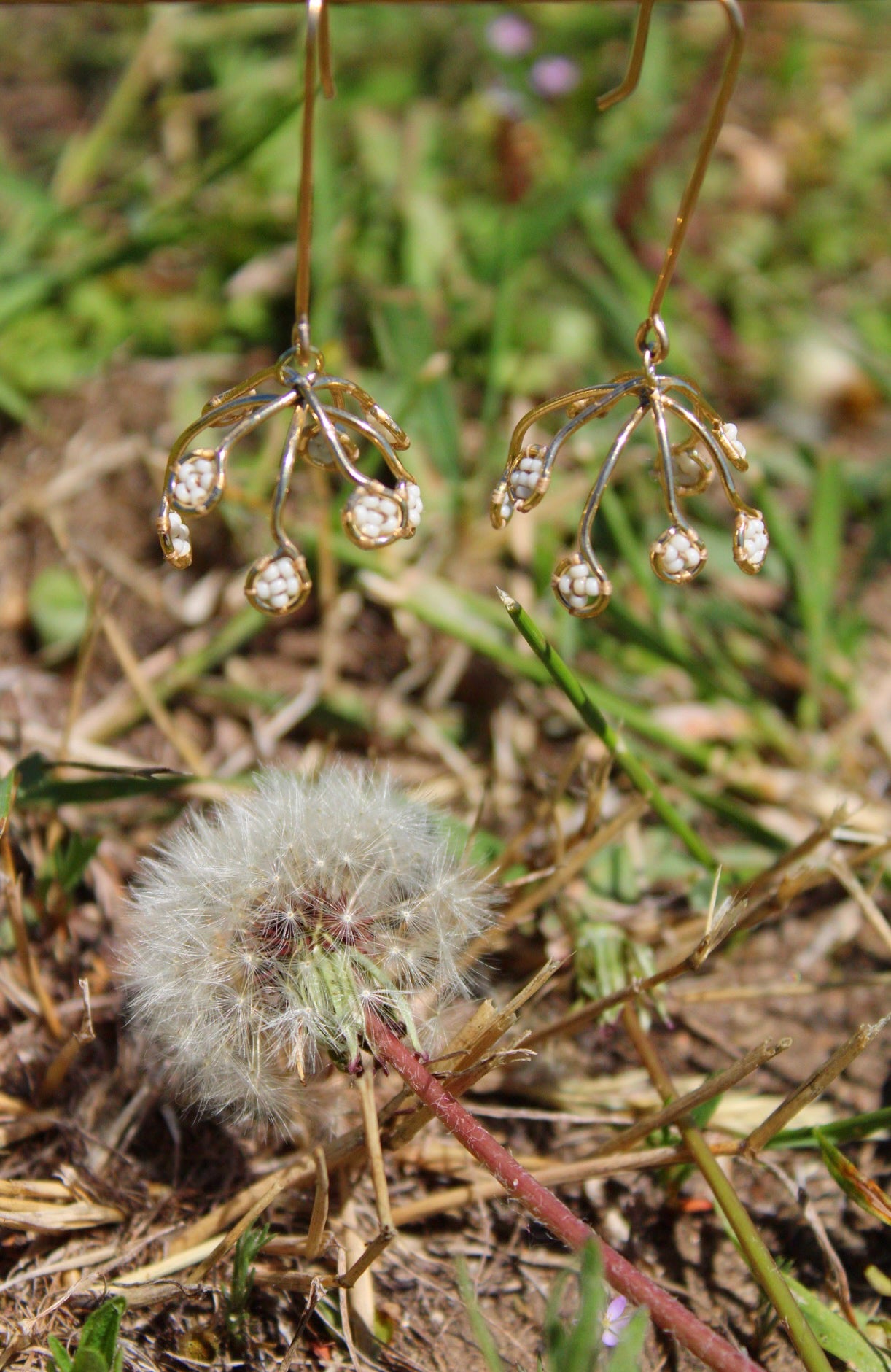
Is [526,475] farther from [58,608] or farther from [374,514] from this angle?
[58,608]

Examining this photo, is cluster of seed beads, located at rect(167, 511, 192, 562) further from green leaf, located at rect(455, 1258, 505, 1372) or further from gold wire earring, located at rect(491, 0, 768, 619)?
green leaf, located at rect(455, 1258, 505, 1372)

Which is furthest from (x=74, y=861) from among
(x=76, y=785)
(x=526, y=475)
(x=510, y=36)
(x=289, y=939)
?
(x=510, y=36)

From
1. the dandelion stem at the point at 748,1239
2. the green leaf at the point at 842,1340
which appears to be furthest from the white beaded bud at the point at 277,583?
the green leaf at the point at 842,1340

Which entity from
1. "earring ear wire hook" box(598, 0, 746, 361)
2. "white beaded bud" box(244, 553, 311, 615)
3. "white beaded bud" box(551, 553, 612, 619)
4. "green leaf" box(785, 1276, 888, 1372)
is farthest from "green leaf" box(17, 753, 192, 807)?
"green leaf" box(785, 1276, 888, 1372)

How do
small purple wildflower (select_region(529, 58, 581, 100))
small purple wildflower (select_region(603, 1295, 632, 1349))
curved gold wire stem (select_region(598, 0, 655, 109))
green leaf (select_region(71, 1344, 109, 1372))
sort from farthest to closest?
small purple wildflower (select_region(529, 58, 581, 100))
curved gold wire stem (select_region(598, 0, 655, 109))
small purple wildflower (select_region(603, 1295, 632, 1349))
green leaf (select_region(71, 1344, 109, 1372))

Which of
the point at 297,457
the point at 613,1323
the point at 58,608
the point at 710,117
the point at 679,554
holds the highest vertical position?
the point at 710,117

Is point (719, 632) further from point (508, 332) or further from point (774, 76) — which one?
point (774, 76)

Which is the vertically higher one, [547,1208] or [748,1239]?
[547,1208]
